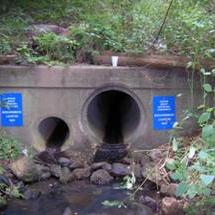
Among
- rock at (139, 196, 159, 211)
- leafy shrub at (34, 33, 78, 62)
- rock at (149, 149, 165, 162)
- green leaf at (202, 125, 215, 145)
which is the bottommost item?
rock at (139, 196, 159, 211)

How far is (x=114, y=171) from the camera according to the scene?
529 cm

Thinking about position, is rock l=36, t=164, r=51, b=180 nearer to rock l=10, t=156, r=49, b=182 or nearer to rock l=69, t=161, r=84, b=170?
rock l=10, t=156, r=49, b=182

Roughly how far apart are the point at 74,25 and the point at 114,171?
1989 mm

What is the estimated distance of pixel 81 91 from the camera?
5.60 metres

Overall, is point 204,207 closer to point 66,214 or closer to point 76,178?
point 66,214

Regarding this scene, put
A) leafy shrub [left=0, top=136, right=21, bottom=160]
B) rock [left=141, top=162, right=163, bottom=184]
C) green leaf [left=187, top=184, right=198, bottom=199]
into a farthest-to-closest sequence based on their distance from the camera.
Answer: leafy shrub [left=0, top=136, right=21, bottom=160] → rock [left=141, top=162, right=163, bottom=184] → green leaf [left=187, top=184, right=198, bottom=199]

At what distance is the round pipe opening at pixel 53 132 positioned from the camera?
19.4ft

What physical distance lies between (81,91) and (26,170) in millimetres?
1077

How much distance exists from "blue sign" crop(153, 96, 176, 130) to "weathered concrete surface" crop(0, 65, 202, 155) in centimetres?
5

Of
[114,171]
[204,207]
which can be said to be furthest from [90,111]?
[204,207]

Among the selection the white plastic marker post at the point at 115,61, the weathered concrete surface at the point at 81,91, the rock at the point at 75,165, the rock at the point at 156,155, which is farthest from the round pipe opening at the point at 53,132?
the rock at the point at 156,155

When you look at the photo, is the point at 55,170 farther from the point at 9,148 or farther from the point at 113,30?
the point at 113,30

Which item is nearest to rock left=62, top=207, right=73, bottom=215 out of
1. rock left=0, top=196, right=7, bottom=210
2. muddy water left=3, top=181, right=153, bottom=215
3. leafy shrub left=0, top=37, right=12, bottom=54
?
muddy water left=3, top=181, right=153, bottom=215

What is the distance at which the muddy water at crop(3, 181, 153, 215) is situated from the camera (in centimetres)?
458
